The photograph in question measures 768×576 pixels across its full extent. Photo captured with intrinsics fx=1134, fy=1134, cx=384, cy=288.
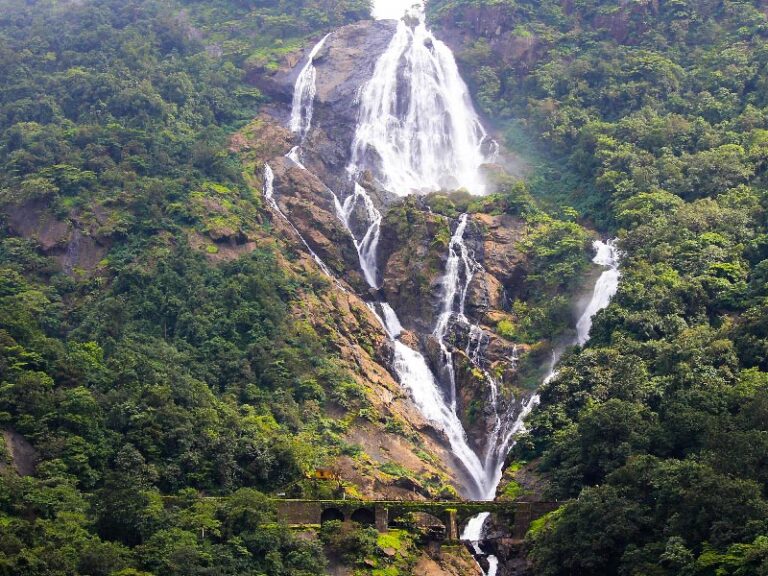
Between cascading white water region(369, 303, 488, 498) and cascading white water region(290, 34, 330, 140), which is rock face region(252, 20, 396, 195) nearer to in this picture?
cascading white water region(290, 34, 330, 140)

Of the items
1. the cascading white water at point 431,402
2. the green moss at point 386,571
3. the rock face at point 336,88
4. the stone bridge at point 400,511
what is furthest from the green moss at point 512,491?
the rock face at point 336,88

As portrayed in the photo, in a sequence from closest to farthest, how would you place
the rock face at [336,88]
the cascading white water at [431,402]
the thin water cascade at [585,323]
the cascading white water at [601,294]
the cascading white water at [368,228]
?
the thin water cascade at [585,323]
the cascading white water at [431,402]
the cascading white water at [601,294]
the cascading white water at [368,228]
the rock face at [336,88]

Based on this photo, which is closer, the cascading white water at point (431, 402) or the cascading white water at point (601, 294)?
the cascading white water at point (431, 402)

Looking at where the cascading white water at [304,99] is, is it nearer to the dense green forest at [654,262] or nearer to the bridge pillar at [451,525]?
the dense green forest at [654,262]

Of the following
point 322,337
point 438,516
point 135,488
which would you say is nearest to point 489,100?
point 322,337

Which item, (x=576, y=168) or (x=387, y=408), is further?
(x=576, y=168)

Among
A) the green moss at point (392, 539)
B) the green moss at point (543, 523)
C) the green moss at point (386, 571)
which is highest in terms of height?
the green moss at point (543, 523)

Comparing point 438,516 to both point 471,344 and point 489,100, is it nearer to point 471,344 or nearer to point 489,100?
point 471,344

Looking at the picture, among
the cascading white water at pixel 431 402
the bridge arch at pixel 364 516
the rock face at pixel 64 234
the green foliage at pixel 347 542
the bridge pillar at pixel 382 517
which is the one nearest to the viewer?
the green foliage at pixel 347 542

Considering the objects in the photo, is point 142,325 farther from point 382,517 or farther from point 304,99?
point 304,99
